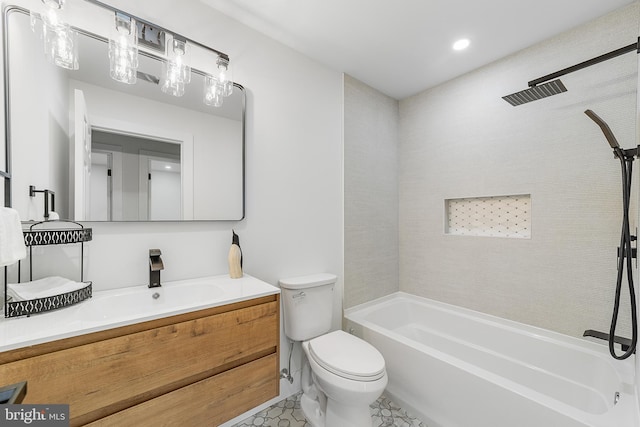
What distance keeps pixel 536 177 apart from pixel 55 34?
2.80 metres

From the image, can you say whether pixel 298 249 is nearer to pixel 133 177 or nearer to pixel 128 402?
pixel 133 177

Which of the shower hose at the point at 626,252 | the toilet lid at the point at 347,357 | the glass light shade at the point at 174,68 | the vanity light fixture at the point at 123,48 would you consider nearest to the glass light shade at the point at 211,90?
the glass light shade at the point at 174,68

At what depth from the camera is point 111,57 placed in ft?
4.38

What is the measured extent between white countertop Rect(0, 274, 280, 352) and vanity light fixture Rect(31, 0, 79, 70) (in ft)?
3.47

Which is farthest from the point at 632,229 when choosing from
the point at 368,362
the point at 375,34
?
the point at 375,34

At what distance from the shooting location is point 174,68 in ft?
4.93

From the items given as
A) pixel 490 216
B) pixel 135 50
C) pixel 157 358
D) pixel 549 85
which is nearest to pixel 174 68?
pixel 135 50

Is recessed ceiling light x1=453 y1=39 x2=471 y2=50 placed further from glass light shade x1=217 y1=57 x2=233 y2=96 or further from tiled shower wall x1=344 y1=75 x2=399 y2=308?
glass light shade x1=217 y1=57 x2=233 y2=96

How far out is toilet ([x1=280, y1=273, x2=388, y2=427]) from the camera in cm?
146

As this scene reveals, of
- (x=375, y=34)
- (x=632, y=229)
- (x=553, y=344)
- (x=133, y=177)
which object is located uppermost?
(x=375, y=34)

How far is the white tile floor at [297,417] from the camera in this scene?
1.72 m

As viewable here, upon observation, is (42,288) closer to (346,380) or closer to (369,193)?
(346,380)

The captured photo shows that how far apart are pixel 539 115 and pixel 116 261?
108 inches

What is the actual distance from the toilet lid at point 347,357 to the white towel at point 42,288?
1.23 metres
